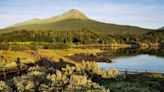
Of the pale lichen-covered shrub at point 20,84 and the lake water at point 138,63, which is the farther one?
the lake water at point 138,63

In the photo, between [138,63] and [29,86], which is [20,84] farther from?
[138,63]

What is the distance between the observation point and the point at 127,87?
29953mm

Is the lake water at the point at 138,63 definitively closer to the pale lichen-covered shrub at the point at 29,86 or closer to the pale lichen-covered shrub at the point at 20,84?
the pale lichen-covered shrub at the point at 20,84

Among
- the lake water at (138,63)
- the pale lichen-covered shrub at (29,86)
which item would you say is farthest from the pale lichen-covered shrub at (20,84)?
the lake water at (138,63)

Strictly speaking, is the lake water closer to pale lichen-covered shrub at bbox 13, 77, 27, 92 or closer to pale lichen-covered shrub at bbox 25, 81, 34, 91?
pale lichen-covered shrub at bbox 13, 77, 27, 92

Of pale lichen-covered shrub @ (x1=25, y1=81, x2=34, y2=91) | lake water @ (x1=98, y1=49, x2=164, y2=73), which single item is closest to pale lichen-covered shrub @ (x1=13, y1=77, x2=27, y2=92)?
pale lichen-covered shrub @ (x1=25, y1=81, x2=34, y2=91)

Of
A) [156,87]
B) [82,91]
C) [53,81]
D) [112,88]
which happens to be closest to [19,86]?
[53,81]

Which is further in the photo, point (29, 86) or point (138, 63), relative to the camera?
point (138, 63)

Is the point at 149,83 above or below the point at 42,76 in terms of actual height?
below

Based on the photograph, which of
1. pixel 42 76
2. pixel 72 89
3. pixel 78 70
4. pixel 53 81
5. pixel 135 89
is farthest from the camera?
pixel 78 70

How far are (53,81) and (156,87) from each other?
13.0 m

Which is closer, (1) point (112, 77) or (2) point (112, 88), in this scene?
(2) point (112, 88)

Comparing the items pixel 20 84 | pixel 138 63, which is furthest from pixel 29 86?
pixel 138 63

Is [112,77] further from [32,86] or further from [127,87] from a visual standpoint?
[32,86]
